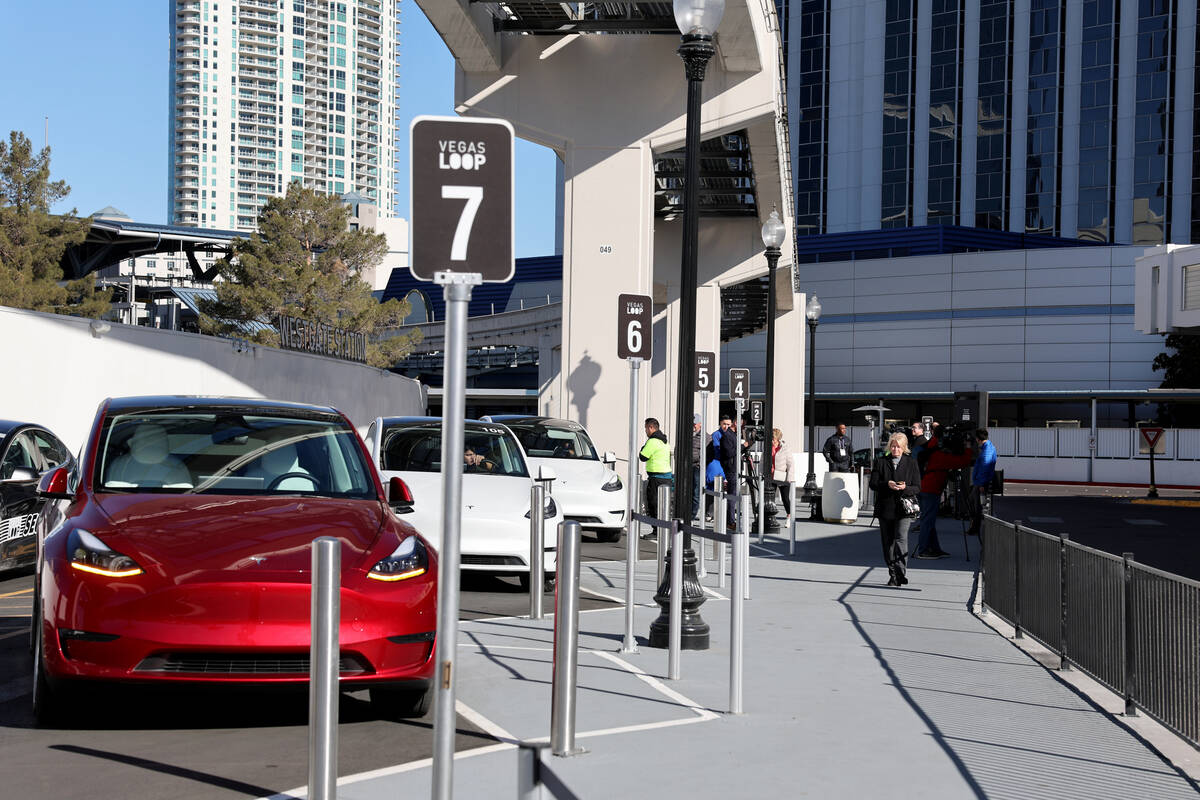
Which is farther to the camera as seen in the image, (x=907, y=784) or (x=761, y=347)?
(x=761, y=347)

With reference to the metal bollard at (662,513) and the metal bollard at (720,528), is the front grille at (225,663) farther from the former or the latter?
the metal bollard at (720,528)

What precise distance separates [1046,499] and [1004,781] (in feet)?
106

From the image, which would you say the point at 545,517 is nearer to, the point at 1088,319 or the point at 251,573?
the point at 251,573

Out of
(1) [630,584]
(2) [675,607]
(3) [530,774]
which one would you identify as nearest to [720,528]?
(1) [630,584]

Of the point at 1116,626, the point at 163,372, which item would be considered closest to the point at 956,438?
the point at 1116,626

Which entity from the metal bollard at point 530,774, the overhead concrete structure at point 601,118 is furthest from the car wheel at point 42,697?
the overhead concrete structure at point 601,118

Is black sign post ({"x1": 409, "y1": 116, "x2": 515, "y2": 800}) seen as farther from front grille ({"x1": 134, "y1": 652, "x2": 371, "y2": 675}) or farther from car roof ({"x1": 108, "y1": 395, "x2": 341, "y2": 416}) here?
car roof ({"x1": 108, "y1": 395, "x2": 341, "y2": 416})

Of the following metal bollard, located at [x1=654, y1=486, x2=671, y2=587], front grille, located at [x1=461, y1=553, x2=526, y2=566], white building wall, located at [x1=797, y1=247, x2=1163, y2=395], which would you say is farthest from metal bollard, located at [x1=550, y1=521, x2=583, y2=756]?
white building wall, located at [x1=797, y1=247, x2=1163, y2=395]

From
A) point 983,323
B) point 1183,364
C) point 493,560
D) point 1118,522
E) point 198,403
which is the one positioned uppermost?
point 983,323

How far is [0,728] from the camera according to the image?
643 cm

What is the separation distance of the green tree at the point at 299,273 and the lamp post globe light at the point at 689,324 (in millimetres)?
53094

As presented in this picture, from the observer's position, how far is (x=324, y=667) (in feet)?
15.8

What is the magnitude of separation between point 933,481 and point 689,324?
27.5ft

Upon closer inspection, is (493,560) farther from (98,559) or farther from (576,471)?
(576,471)
